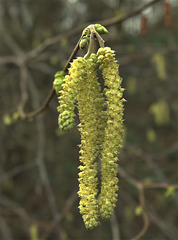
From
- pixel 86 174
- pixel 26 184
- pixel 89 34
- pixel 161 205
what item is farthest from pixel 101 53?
pixel 161 205

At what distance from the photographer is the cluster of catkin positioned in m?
0.97

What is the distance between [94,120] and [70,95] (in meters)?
0.12

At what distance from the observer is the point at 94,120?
1014 millimetres

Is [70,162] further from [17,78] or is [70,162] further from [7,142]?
[17,78]

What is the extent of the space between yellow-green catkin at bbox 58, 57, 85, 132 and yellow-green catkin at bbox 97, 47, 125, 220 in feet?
0.24

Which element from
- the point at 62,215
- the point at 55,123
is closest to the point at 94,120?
the point at 62,215

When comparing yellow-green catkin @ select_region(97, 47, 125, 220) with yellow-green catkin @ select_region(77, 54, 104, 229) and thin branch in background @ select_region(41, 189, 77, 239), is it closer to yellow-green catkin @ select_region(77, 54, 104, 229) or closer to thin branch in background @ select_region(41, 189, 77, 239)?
yellow-green catkin @ select_region(77, 54, 104, 229)

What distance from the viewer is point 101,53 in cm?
97

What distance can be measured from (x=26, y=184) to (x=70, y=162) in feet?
3.46

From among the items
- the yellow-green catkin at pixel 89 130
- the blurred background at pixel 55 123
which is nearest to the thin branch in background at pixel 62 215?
the blurred background at pixel 55 123

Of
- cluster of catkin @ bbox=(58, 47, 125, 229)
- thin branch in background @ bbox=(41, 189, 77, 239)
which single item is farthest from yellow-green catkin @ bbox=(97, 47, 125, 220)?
thin branch in background @ bbox=(41, 189, 77, 239)

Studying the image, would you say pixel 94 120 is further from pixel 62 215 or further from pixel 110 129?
pixel 62 215

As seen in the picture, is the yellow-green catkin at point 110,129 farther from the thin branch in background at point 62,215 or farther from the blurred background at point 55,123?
the blurred background at point 55,123

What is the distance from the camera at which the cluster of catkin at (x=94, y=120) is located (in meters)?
0.97
